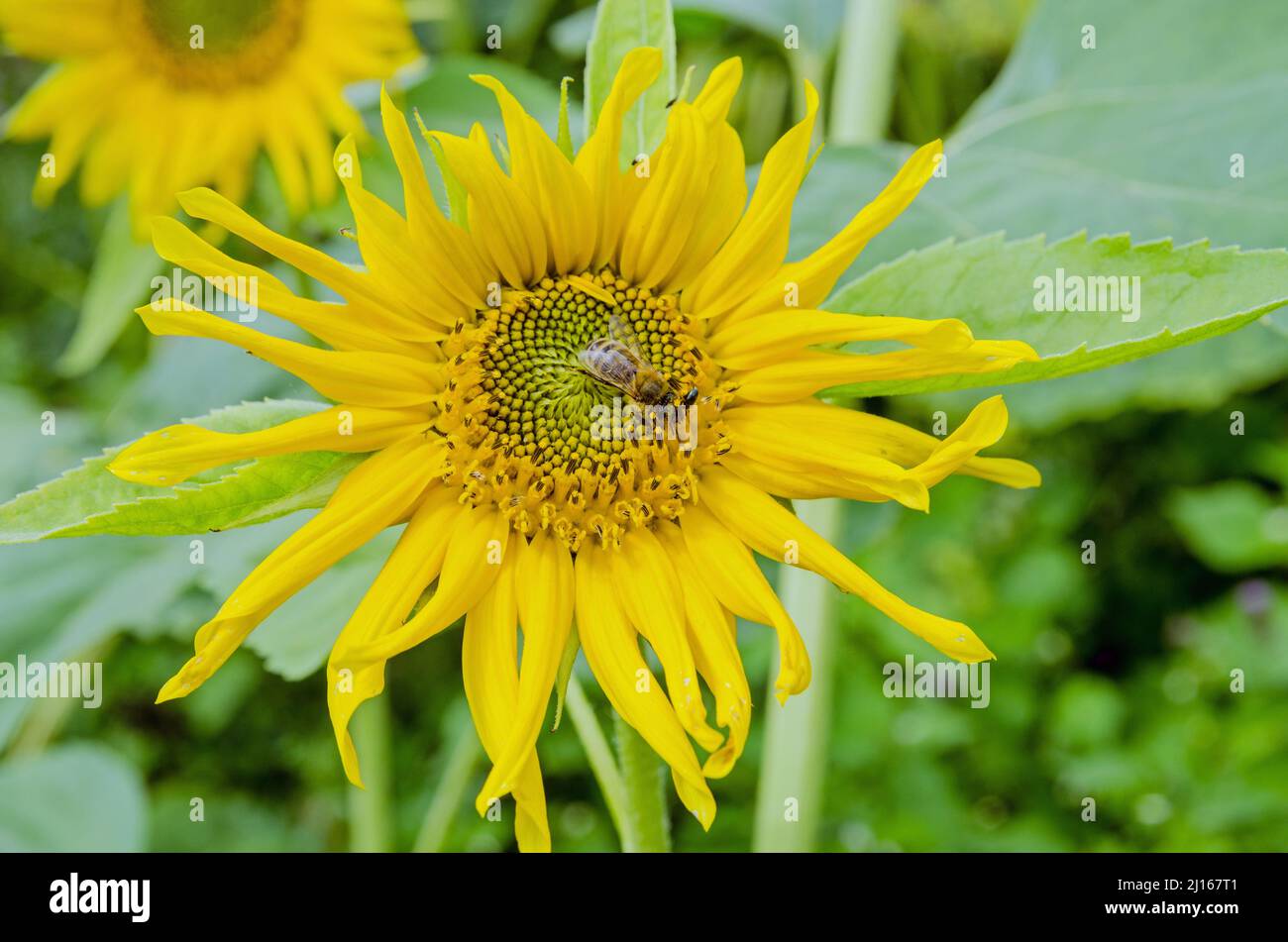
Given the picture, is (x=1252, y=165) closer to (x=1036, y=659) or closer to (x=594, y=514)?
(x=594, y=514)

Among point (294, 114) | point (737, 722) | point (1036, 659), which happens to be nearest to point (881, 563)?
point (1036, 659)

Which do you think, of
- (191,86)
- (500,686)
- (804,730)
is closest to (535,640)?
(500,686)

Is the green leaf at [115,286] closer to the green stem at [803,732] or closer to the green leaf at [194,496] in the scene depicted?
the green leaf at [194,496]

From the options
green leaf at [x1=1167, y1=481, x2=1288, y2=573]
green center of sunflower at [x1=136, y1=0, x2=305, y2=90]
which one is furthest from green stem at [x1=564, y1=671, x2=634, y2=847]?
green leaf at [x1=1167, y1=481, x2=1288, y2=573]

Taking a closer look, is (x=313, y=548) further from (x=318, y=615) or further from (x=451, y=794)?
(x=451, y=794)

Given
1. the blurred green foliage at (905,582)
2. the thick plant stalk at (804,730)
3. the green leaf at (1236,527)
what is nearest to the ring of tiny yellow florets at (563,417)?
the blurred green foliage at (905,582)

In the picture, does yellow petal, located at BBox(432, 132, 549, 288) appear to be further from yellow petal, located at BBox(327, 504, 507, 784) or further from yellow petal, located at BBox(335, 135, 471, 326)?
yellow petal, located at BBox(327, 504, 507, 784)
